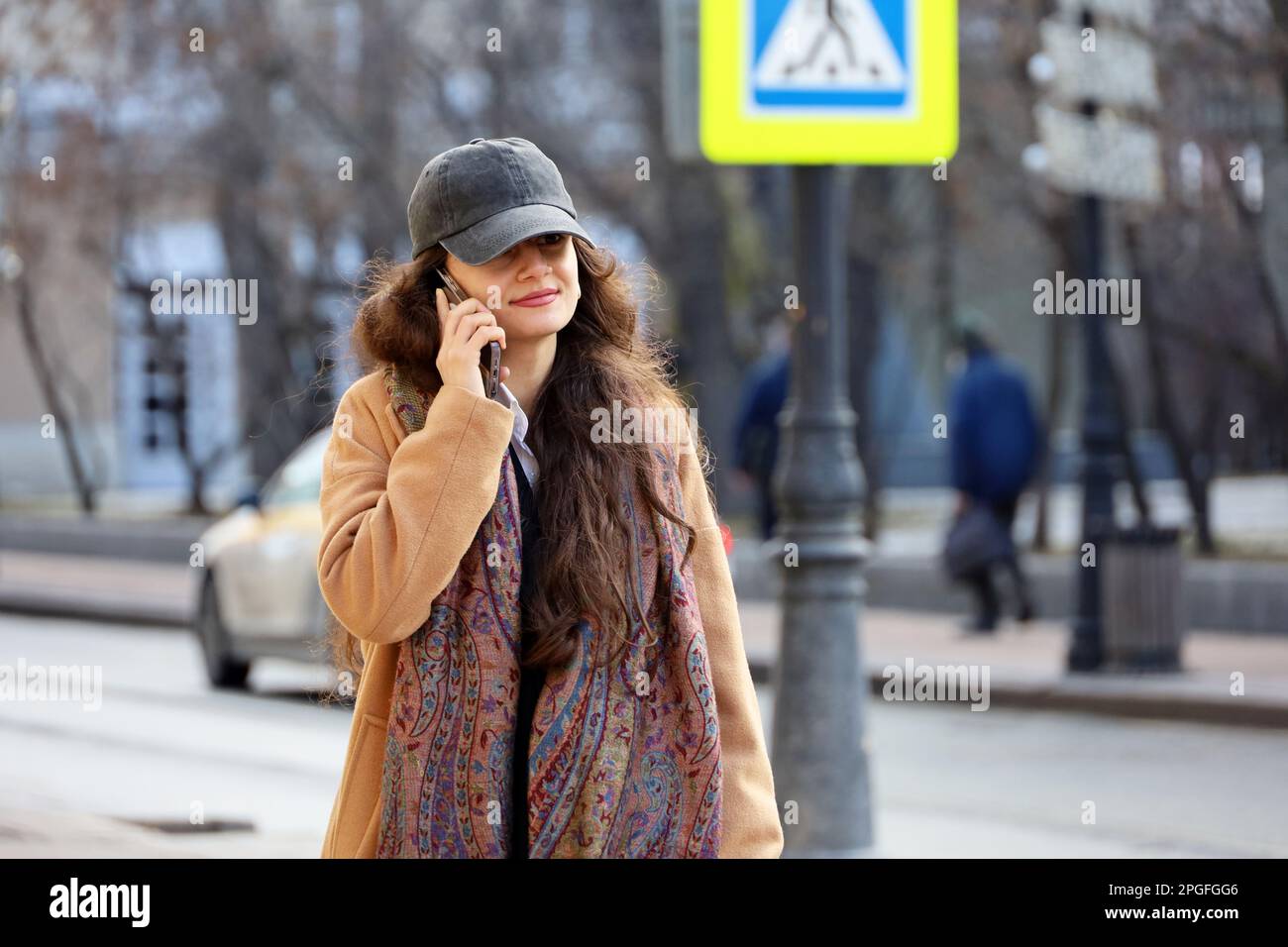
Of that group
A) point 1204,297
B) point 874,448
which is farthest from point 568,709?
point 1204,297

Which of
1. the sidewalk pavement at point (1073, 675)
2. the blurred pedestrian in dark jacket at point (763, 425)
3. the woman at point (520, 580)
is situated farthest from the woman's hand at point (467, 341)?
the blurred pedestrian in dark jacket at point (763, 425)

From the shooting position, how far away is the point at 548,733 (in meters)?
2.58

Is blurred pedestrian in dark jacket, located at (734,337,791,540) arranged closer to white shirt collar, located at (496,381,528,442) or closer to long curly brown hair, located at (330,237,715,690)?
long curly brown hair, located at (330,237,715,690)

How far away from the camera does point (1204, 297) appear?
25.3 m

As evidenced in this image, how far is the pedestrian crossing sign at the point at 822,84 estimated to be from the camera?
6.57m

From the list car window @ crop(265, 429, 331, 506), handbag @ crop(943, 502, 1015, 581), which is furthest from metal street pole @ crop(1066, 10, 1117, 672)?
car window @ crop(265, 429, 331, 506)

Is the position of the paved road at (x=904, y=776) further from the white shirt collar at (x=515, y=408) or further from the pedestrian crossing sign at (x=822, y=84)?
the white shirt collar at (x=515, y=408)

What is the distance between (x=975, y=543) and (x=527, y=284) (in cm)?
1163

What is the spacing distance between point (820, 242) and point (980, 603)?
8.08 metres

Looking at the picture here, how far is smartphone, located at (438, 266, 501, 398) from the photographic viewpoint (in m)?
2.72

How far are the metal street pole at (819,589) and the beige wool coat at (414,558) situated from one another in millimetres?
3911

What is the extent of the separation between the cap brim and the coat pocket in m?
0.61

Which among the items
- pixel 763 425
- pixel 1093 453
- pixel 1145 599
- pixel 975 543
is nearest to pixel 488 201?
pixel 1145 599
